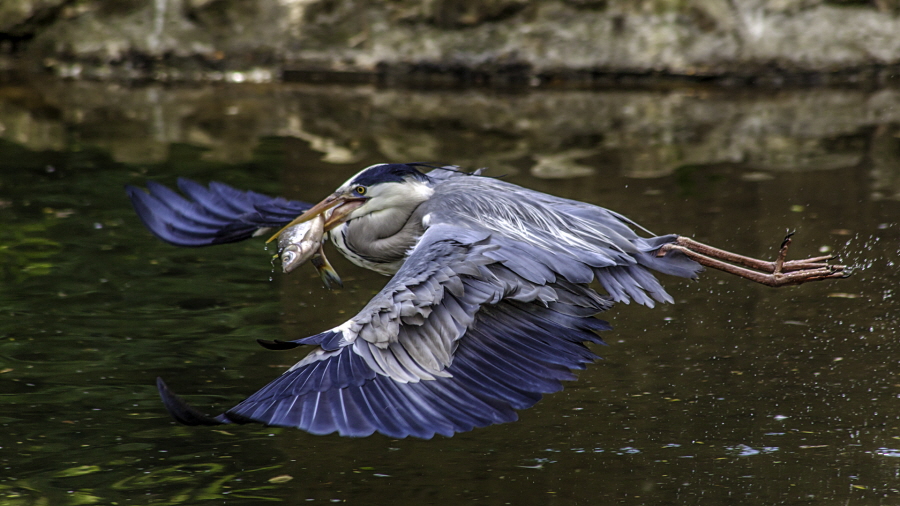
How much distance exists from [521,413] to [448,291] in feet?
2.78

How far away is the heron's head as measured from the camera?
4.64 metres

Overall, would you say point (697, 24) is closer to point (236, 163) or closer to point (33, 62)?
point (236, 163)

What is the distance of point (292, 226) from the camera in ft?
15.3

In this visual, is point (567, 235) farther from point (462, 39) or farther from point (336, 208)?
point (462, 39)

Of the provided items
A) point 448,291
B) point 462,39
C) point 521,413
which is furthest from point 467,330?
point 462,39

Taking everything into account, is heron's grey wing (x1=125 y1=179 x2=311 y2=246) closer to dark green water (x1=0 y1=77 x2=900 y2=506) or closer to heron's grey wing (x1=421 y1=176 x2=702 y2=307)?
dark green water (x1=0 y1=77 x2=900 y2=506)

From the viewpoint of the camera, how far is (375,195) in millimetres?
4668

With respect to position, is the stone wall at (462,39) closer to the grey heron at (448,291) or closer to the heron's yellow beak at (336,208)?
the grey heron at (448,291)

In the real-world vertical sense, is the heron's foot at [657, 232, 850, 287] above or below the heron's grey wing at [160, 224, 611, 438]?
above

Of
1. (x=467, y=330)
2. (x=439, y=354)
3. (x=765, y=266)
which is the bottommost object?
(x=439, y=354)

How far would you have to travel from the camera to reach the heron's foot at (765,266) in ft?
14.6

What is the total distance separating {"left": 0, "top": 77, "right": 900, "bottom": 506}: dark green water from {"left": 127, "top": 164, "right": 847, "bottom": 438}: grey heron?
38cm

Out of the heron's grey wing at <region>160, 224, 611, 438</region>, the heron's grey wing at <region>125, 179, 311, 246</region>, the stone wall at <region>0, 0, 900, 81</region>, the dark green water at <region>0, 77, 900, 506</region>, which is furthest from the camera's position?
the stone wall at <region>0, 0, 900, 81</region>

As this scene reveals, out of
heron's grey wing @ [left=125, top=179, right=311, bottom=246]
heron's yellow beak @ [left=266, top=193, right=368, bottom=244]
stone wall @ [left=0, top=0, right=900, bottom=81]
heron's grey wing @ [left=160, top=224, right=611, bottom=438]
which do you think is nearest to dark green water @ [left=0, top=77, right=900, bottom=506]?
heron's grey wing @ [left=160, top=224, right=611, bottom=438]
